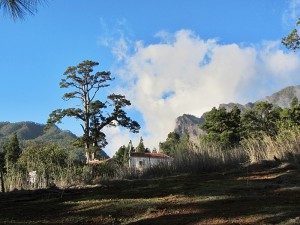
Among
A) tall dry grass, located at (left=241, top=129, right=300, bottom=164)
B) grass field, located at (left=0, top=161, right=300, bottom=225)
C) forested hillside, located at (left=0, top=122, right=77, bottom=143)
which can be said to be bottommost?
grass field, located at (left=0, top=161, right=300, bottom=225)

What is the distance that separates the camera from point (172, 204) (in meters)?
6.38

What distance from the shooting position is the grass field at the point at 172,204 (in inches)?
204

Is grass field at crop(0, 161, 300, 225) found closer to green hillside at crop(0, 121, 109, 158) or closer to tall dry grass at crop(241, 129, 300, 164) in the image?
tall dry grass at crop(241, 129, 300, 164)

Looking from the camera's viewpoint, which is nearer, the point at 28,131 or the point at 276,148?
the point at 276,148

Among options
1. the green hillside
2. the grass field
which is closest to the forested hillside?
the green hillside

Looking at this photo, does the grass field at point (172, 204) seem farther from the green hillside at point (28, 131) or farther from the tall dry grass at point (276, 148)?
the green hillside at point (28, 131)

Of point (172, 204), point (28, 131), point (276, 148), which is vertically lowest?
point (172, 204)

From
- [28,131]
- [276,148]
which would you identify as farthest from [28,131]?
[276,148]

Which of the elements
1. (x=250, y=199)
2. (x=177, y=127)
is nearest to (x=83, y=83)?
(x=250, y=199)

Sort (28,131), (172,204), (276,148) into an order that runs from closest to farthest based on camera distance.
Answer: (172,204) → (276,148) → (28,131)

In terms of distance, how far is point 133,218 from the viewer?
557 cm

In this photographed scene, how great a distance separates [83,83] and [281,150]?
2881 cm

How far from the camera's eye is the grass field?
518 centimetres

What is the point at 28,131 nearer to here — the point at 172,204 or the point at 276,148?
the point at 276,148
